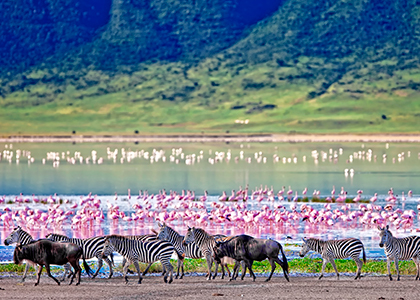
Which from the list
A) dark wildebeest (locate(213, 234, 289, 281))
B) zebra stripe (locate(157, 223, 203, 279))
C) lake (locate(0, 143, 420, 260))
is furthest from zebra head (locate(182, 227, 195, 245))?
lake (locate(0, 143, 420, 260))

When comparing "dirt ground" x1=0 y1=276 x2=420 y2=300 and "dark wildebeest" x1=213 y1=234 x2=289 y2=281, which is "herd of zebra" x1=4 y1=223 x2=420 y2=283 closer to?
"dark wildebeest" x1=213 y1=234 x2=289 y2=281

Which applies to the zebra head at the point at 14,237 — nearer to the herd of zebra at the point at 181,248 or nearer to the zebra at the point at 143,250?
the herd of zebra at the point at 181,248

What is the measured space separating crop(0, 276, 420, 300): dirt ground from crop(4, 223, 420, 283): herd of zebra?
0.82 ft

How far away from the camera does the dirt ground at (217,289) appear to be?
49.0ft

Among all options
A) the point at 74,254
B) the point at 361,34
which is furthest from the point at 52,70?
the point at 74,254

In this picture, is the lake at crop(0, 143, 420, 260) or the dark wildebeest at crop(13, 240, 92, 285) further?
the lake at crop(0, 143, 420, 260)

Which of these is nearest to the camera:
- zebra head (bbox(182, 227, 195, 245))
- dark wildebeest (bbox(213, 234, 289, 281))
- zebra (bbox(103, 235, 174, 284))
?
zebra (bbox(103, 235, 174, 284))

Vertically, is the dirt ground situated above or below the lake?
below

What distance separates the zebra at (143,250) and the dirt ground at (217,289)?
1.28 ft

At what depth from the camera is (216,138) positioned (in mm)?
130625

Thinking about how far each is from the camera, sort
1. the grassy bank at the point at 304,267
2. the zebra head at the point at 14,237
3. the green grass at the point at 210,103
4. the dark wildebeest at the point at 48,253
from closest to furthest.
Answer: the dark wildebeest at the point at 48,253 → the zebra head at the point at 14,237 → the grassy bank at the point at 304,267 → the green grass at the point at 210,103

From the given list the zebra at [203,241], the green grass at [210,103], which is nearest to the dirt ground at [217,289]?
the zebra at [203,241]

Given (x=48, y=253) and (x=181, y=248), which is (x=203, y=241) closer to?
(x=181, y=248)

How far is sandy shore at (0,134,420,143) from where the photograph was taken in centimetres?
12544
